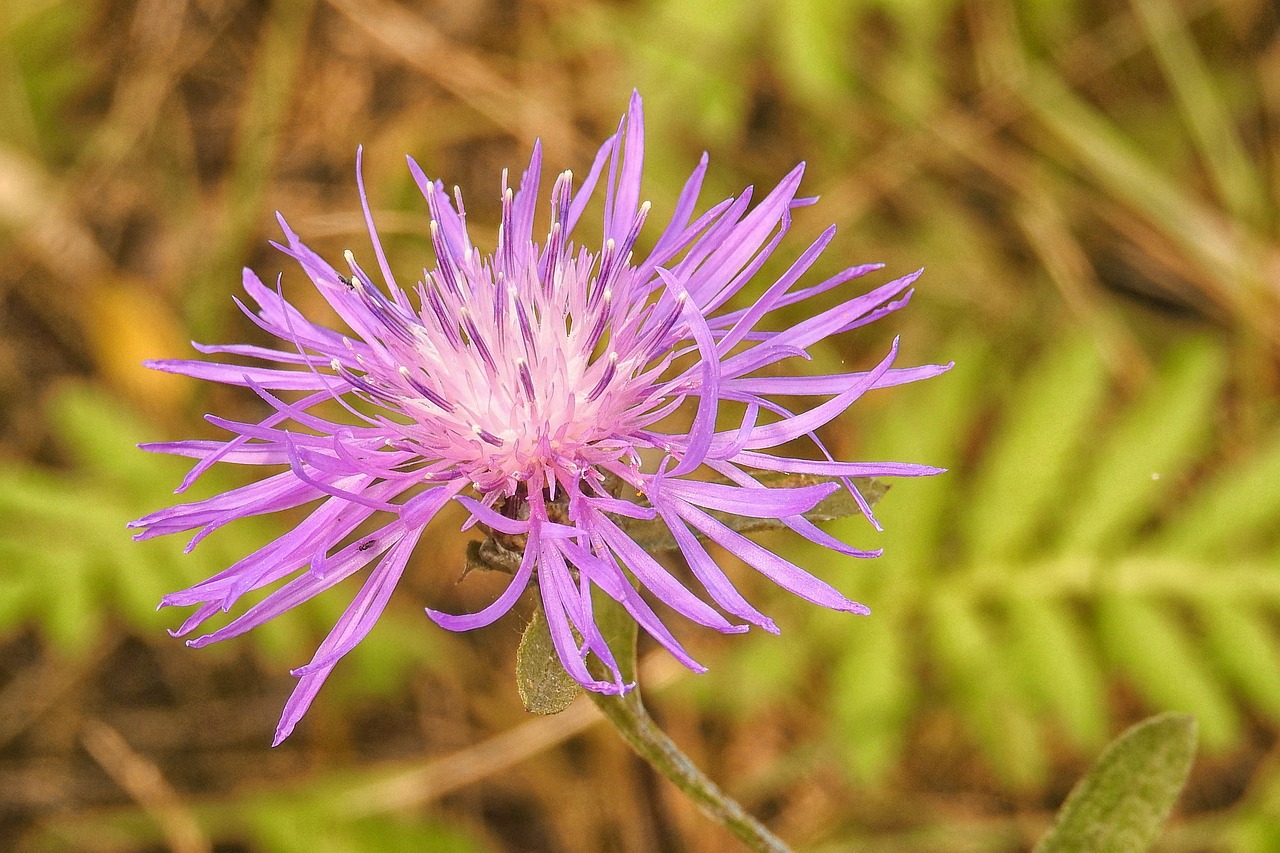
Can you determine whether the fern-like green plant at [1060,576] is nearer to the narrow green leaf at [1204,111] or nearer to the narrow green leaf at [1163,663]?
the narrow green leaf at [1163,663]

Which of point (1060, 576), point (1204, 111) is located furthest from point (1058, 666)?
point (1204, 111)

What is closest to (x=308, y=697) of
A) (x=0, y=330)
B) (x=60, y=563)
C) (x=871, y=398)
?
(x=60, y=563)

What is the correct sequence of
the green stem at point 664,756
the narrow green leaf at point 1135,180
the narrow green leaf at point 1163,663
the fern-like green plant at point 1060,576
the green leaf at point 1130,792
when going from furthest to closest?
the narrow green leaf at point 1135,180
the fern-like green plant at point 1060,576
the narrow green leaf at point 1163,663
the green leaf at point 1130,792
the green stem at point 664,756

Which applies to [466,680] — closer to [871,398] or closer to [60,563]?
[60,563]

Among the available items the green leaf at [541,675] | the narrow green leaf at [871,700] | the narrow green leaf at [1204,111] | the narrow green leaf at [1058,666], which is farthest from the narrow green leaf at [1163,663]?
the green leaf at [541,675]

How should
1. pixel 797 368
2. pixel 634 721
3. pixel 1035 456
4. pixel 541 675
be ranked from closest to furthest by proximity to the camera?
pixel 541 675 < pixel 634 721 < pixel 1035 456 < pixel 797 368

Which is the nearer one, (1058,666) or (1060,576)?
(1058,666)

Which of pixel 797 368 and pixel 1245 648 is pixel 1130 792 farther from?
pixel 797 368
